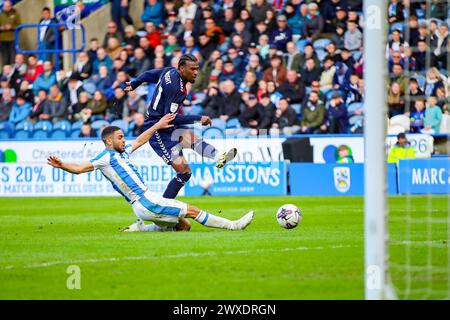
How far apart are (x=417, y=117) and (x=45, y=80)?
10751mm

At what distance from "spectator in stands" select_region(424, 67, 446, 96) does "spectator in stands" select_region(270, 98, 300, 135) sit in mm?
5084

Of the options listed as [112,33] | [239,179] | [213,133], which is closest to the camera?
[239,179]

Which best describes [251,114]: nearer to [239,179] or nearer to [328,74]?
[239,179]

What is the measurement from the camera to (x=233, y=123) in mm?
23328

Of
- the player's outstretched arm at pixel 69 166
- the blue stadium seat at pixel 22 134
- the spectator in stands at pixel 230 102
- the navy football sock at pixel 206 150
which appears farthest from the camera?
the blue stadium seat at pixel 22 134

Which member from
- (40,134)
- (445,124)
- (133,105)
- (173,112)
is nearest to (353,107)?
(445,124)

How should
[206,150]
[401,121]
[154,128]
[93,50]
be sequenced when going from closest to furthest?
1. [154,128]
2. [206,150]
3. [401,121]
4. [93,50]

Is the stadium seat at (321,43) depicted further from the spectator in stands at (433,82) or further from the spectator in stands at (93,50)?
the spectator in stands at (433,82)

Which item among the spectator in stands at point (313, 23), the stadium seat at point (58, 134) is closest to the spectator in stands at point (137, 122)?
the stadium seat at point (58, 134)

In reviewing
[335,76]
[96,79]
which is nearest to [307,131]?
[335,76]

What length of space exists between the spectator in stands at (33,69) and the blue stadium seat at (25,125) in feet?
6.15

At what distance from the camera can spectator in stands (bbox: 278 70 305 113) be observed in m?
23.6

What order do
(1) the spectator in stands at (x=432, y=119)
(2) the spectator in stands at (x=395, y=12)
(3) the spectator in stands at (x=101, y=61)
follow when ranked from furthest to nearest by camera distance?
(3) the spectator in stands at (x=101, y=61), (1) the spectator in stands at (x=432, y=119), (2) the spectator in stands at (x=395, y=12)

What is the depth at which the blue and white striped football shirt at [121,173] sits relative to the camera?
12062mm
